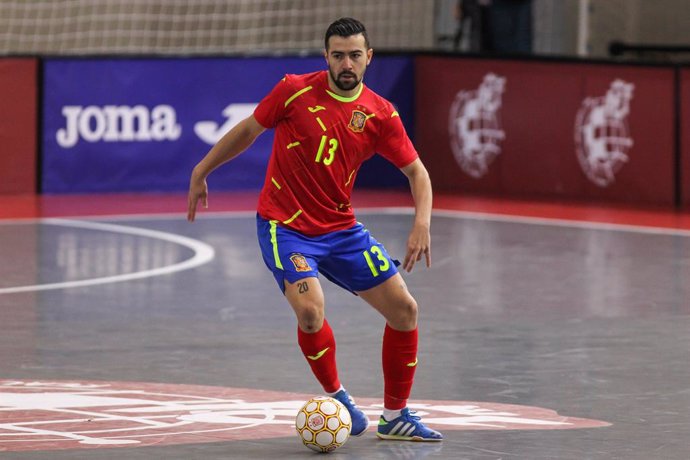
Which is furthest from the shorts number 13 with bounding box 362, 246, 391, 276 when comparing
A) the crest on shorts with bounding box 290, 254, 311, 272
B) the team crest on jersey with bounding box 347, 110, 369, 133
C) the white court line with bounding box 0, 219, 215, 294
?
the white court line with bounding box 0, 219, 215, 294

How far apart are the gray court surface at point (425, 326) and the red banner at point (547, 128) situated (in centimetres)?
247

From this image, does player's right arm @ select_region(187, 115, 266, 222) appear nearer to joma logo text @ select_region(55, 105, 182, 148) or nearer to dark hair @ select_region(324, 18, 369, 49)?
dark hair @ select_region(324, 18, 369, 49)

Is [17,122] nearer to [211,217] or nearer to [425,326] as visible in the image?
[211,217]

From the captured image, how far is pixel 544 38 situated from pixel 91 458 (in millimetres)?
16981

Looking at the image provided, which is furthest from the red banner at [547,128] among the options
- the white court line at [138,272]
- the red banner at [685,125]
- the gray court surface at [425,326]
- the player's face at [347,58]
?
the player's face at [347,58]

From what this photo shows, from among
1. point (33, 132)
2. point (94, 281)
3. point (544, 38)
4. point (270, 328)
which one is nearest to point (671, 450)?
point (270, 328)

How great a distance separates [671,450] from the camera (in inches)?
286

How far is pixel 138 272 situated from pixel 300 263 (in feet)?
21.1

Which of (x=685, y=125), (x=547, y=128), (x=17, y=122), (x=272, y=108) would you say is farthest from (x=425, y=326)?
(x=17, y=122)

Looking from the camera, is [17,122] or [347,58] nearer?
[347,58]

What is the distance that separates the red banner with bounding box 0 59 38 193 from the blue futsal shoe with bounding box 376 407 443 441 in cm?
1242

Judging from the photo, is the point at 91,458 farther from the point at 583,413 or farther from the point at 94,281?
the point at 94,281

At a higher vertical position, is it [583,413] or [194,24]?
[194,24]

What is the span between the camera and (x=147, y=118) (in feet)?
65.3
